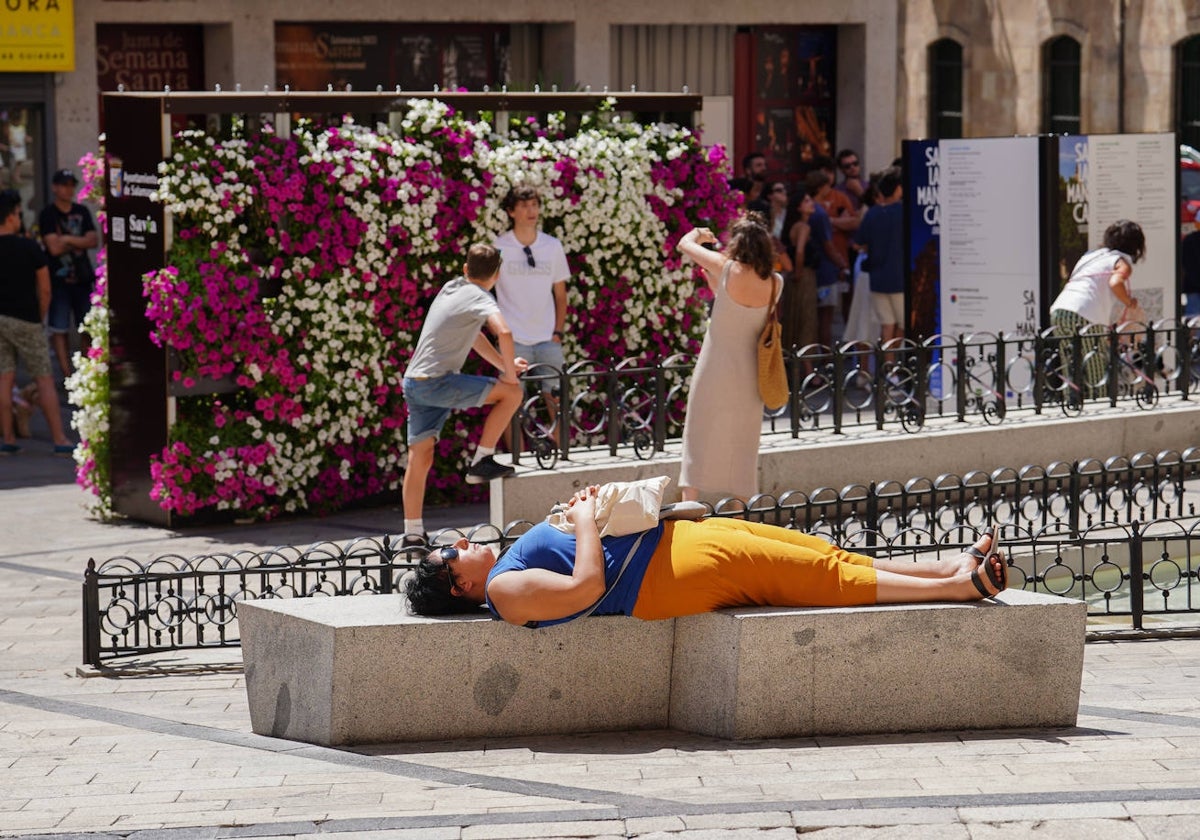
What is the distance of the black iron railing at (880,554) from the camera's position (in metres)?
8.57

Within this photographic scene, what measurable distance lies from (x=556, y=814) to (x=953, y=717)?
1.73 m

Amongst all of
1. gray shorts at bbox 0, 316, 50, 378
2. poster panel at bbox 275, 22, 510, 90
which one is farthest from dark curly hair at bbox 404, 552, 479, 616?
poster panel at bbox 275, 22, 510, 90

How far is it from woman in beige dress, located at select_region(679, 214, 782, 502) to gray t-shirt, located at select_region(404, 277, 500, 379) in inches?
52.2

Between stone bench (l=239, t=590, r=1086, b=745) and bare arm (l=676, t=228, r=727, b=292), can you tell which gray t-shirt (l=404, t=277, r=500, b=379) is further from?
stone bench (l=239, t=590, r=1086, b=745)

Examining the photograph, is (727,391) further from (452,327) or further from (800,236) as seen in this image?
(800,236)

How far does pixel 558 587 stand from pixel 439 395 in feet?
14.8

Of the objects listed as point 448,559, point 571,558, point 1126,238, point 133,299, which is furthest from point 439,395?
point 1126,238

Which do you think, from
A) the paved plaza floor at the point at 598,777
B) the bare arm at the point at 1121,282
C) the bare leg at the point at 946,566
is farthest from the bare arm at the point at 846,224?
the bare leg at the point at 946,566

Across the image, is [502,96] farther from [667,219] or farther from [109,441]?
[109,441]

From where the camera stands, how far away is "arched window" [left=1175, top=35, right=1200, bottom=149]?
27.3 m

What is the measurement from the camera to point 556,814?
569 cm

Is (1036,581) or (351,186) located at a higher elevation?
(351,186)

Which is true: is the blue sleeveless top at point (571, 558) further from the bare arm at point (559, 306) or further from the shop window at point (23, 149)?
the shop window at point (23, 149)

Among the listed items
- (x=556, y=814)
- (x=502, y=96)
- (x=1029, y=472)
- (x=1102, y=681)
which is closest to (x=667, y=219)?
(x=502, y=96)
